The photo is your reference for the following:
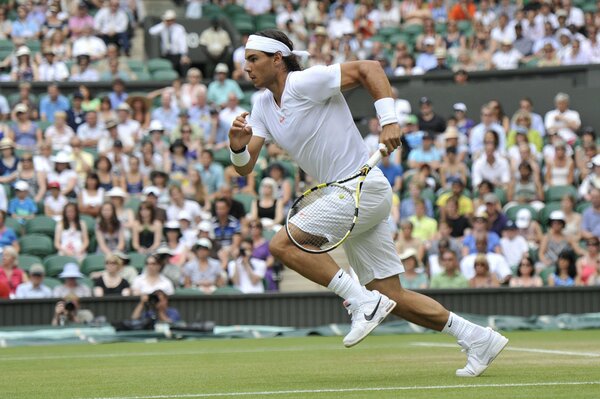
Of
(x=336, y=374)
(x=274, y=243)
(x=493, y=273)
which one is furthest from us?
(x=493, y=273)

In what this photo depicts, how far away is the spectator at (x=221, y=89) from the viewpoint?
66.5ft

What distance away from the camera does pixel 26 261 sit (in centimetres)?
1614

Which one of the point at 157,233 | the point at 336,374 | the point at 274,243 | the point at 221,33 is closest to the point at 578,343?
the point at 336,374

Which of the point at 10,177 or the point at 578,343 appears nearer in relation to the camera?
the point at 578,343

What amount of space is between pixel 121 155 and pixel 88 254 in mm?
2166

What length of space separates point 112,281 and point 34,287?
943 mm

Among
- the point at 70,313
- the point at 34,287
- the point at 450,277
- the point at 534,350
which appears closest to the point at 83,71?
the point at 34,287

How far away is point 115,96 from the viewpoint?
20125 mm

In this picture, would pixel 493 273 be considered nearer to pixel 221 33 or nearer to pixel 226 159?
pixel 226 159

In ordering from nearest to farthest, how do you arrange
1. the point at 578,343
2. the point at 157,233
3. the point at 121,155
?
the point at 578,343, the point at 157,233, the point at 121,155

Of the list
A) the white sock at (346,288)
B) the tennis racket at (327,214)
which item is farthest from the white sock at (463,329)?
the tennis racket at (327,214)

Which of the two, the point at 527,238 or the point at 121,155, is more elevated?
the point at 121,155

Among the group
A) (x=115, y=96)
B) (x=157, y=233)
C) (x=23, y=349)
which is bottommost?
(x=23, y=349)

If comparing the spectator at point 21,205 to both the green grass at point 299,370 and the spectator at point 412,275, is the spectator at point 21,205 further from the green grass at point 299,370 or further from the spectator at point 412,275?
the spectator at point 412,275
